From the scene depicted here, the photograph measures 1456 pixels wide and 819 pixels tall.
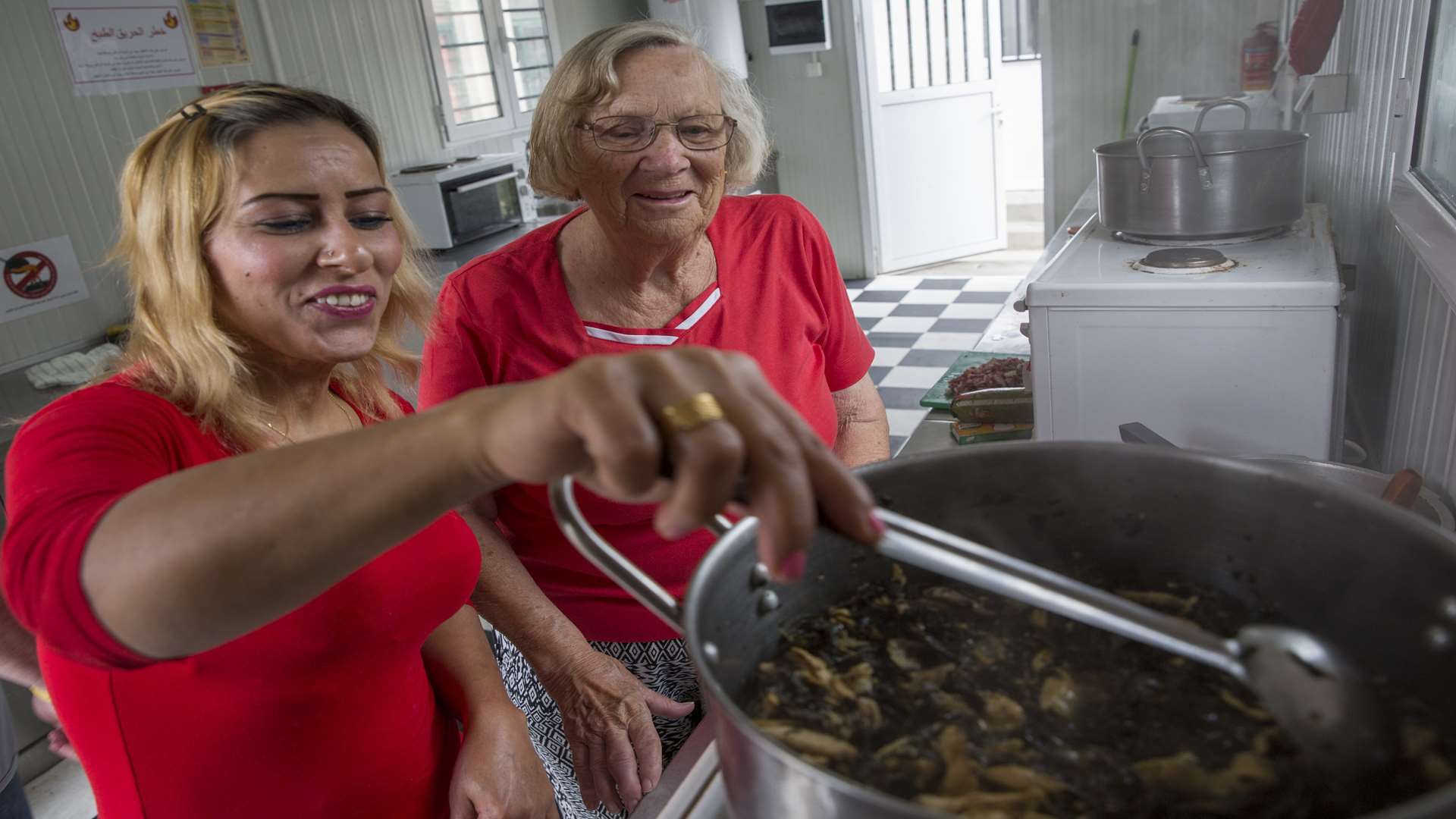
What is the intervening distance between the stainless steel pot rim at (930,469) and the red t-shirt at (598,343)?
2.28 ft

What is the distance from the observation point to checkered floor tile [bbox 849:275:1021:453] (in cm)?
450

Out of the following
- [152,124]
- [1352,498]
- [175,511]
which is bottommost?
[1352,498]

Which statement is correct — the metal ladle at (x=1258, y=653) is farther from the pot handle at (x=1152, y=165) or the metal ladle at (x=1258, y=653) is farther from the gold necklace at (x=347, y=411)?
the pot handle at (x=1152, y=165)

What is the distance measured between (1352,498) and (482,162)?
431 cm

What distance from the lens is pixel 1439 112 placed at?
1483mm

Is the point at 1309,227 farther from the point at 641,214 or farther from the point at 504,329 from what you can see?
the point at 504,329

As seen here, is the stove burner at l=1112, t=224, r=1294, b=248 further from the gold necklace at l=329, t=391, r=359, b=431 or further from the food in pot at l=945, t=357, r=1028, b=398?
Answer: the gold necklace at l=329, t=391, r=359, b=431

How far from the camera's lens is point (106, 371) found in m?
1.12

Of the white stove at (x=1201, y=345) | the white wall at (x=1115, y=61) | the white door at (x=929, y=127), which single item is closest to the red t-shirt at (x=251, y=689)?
the white stove at (x=1201, y=345)

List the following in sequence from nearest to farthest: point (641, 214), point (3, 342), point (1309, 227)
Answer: point (641, 214)
point (1309, 227)
point (3, 342)

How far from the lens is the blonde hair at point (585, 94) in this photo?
59.9 inches

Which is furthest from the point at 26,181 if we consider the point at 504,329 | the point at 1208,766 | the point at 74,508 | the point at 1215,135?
the point at 1208,766

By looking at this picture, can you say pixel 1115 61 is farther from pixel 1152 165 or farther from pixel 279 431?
pixel 279 431

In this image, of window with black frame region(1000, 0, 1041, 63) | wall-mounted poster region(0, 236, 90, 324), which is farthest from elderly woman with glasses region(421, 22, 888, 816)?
window with black frame region(1000, 0, 1041, 63)
